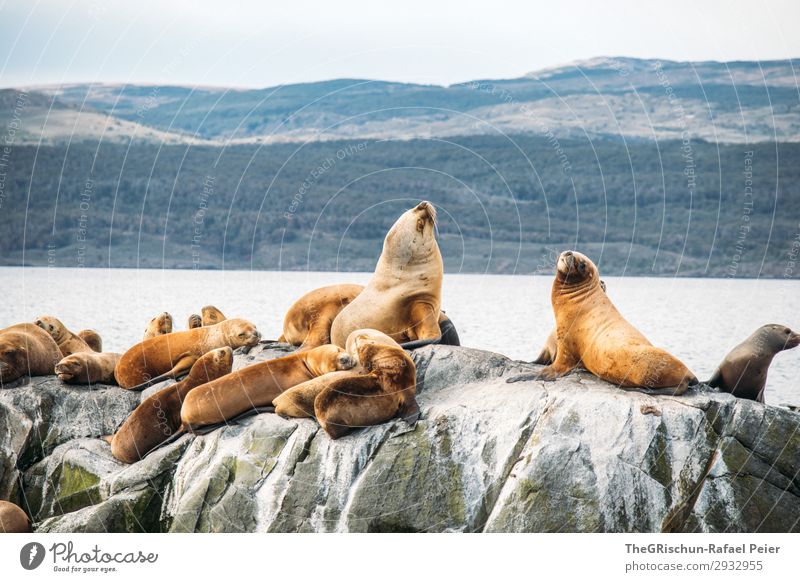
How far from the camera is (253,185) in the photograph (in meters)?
63.6

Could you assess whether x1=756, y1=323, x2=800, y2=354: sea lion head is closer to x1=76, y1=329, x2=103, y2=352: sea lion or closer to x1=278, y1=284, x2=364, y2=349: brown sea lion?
x1=278, y1=284, x2=364, y2=349: brown sea lion

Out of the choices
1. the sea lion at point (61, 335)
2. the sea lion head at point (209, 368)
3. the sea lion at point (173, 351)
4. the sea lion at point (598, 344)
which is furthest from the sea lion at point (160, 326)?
the sea lion at point (598, 344)

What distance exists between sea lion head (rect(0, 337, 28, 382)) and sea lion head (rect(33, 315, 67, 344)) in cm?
122

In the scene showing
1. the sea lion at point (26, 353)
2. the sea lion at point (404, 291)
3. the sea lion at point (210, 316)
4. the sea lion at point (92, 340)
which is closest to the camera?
the sea lion at point (404, 291)

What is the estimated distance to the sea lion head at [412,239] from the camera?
1189cm

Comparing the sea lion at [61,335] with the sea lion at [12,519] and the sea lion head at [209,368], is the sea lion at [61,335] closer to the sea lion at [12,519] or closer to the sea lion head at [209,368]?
the sea lion head at [209,368]

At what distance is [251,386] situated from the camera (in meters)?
10.3

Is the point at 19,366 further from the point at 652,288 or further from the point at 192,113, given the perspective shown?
the point at 192,113

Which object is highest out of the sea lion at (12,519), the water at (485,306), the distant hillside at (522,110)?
the distant hillside at (522,110)

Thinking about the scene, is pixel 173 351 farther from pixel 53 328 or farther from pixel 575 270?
pixel 575 270

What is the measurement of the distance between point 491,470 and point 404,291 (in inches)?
128

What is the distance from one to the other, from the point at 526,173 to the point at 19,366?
57.6m

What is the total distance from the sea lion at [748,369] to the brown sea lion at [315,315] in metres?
4.35

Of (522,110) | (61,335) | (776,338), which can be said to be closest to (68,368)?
(61,335)
